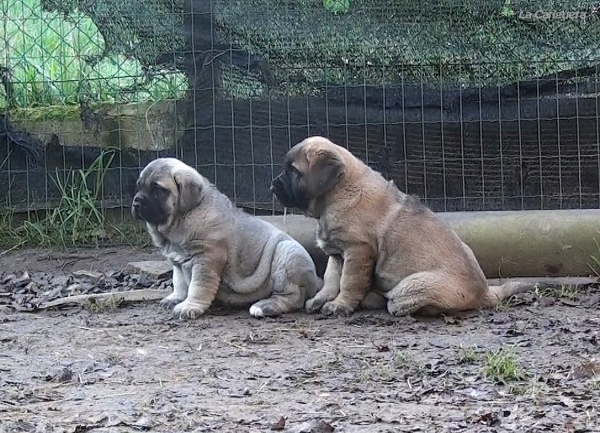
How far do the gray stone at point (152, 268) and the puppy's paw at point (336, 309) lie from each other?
188cm

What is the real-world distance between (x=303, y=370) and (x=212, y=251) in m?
1.89

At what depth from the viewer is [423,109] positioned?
9.45 meters

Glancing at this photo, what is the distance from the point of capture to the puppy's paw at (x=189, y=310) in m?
7.23

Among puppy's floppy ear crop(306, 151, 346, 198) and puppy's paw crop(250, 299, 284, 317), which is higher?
puppy's floppy ear crop(306, 151, 346, 198)

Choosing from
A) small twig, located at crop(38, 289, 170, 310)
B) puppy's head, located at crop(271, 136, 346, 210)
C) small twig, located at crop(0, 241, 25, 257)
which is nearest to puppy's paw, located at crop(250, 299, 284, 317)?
puppy's head, located at crop(271, 136, 346, 210)

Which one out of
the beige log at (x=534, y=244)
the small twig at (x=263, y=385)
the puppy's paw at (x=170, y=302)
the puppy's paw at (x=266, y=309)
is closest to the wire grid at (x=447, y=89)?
the beige log at (x=534, y=244)

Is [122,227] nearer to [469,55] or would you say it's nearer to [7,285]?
[7,285]

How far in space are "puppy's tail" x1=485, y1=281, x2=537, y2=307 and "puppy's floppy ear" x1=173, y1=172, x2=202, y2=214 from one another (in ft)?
7.28

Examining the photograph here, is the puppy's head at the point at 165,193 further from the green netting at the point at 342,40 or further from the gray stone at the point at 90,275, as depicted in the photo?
the green netting at the point at 342,40

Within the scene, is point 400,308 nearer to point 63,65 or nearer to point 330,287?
point 330,287

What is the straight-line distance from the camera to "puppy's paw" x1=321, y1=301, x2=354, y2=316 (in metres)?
7.28

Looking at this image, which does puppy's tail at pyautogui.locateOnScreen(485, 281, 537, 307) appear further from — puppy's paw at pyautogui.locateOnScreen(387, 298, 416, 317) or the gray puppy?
the gray puppy

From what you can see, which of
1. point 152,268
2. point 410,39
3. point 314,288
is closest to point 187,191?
point 314,288

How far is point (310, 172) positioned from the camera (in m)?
7.44
